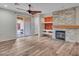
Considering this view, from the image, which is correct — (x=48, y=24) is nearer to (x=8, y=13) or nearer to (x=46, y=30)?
(x=46, y=30)

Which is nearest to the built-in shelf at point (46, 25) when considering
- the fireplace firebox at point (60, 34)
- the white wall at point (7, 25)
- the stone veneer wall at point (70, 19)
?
the fireplace firebox at point (60, 34)

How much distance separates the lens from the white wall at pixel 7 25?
6.04 m

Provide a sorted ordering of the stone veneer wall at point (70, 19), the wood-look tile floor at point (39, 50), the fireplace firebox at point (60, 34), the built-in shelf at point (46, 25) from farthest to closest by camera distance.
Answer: the built-in shelf at point (46, 25) < the fireplace firebox at point (60, 34) < the stone veneer wall at point (70, 19) < the wood-look tile floor at point (39, 50)

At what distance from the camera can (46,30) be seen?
8.32m

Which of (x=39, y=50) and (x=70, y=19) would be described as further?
(x=70, y=19)

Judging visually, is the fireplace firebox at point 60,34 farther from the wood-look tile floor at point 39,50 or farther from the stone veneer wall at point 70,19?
the wood-look tile floor at point 39,50

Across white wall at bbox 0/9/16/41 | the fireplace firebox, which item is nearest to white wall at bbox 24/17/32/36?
white wall at bbox 0/9/16/41

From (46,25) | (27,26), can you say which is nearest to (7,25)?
(27,26)

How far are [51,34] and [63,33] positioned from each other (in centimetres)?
105

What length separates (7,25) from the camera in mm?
6434

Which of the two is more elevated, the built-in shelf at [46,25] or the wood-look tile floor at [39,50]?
the built-in shelf at [46,25]

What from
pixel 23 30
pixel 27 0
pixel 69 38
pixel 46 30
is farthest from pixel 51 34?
pixel 27 0

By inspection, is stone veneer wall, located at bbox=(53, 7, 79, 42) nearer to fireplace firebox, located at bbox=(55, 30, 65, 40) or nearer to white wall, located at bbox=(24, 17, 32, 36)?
fireplace firebox, located at bbox=(55, 30, 65, 40)

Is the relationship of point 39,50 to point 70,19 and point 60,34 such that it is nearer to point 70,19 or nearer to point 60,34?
point 70,19
